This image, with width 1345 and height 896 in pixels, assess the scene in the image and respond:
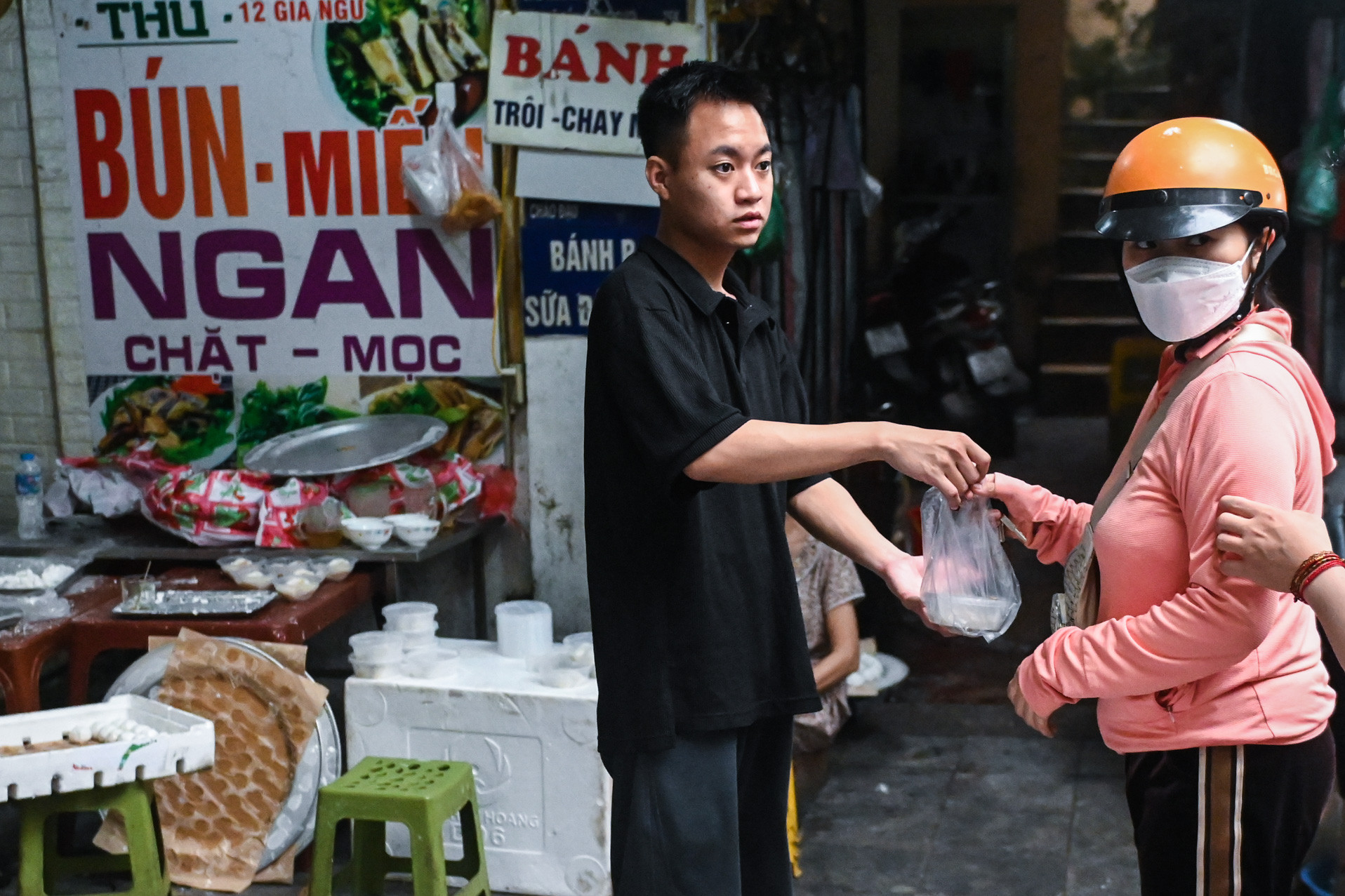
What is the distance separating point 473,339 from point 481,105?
85 centimetres

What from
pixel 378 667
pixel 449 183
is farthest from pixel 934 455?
pixel 449 183

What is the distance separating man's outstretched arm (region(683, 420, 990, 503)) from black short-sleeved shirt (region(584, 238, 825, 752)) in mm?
56

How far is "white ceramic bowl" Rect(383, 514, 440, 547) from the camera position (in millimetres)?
4574

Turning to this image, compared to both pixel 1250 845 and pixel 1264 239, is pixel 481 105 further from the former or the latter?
pixel 1250 845

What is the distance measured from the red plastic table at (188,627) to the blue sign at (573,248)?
1.31 m

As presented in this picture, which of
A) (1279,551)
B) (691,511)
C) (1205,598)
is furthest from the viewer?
(691,511)

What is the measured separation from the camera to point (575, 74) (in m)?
4.88

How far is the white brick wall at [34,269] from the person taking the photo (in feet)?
17.4

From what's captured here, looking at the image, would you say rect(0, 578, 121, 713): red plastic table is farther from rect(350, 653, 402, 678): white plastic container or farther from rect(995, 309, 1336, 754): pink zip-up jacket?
rect(995, 309, 1336, 754): pink zip-up jacket

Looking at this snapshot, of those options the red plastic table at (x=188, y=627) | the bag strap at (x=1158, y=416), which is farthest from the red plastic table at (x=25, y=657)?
the bag strap at (x=1158, y=416)

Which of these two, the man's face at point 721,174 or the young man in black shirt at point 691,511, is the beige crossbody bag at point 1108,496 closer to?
the young man in black shirt at point 691,511

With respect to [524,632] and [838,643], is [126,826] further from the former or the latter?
[838,643]

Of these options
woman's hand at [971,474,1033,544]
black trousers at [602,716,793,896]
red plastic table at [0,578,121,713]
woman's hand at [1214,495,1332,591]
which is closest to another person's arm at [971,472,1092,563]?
woman's hand at [971,474,1033,544]

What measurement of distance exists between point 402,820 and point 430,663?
0.60m
